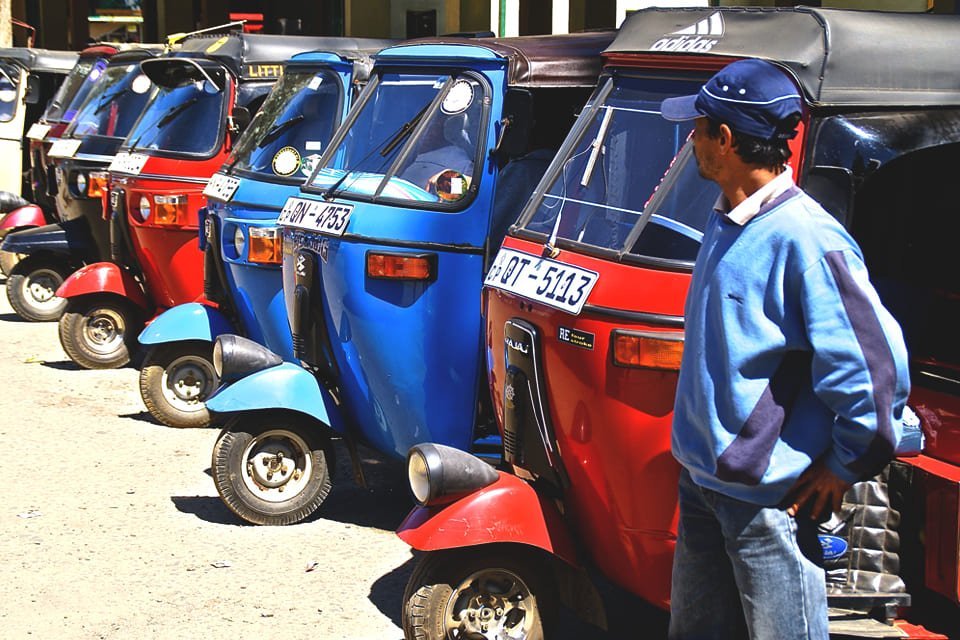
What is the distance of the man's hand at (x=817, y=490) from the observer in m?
2.92

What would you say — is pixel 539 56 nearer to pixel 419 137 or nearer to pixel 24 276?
pixel 419 137

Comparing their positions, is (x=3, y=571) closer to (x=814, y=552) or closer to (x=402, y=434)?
(x=402, y=434)

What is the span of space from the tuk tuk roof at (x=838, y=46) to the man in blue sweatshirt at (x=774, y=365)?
→ 0.97 metres

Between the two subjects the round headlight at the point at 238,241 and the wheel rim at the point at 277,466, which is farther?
the round headlight at the point at 238,241

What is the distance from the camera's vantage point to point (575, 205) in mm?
4422

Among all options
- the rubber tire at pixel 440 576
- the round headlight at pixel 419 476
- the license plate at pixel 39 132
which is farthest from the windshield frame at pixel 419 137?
the license plate at pixel 39 132

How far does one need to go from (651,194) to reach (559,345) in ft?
1.87

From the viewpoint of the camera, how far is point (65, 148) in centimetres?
1070

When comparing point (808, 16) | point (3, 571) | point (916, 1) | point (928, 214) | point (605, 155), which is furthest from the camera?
point (916, 1)

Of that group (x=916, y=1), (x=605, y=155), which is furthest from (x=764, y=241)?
(x=916, y=1)

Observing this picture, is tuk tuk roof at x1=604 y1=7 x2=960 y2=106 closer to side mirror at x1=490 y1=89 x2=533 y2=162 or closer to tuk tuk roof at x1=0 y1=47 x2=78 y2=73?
side mirror at x1=490 y1=89 x2=533 y2=162

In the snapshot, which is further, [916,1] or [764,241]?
[916,1]

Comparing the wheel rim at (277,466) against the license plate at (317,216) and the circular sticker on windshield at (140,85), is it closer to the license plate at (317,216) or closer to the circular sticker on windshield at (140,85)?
the license plate at (317,216)

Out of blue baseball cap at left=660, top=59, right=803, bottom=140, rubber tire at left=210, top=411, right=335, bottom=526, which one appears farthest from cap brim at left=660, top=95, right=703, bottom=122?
rubber tire at left=210, top=411, right=335, bottom=526
